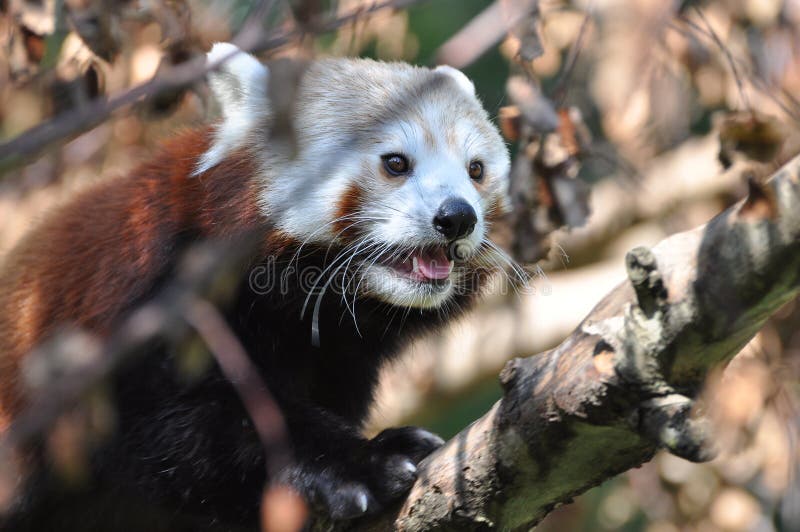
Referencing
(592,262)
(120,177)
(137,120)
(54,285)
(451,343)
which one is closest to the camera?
(54,285)

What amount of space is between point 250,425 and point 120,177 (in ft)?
3.83

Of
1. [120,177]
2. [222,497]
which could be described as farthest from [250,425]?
[120,177]

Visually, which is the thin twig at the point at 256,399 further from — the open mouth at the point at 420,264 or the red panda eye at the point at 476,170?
the red panda eye at the point at 476,170

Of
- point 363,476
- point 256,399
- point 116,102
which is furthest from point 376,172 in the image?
point 116,102

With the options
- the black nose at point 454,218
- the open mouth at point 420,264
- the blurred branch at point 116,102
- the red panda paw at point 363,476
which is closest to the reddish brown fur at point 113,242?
the open mouth at point 420,264

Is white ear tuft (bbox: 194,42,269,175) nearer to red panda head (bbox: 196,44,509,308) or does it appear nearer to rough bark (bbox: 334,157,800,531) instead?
red panda head (bbox: 196,44,509,308)

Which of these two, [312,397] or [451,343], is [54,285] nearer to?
[312,397]

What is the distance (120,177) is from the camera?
12.1 feet

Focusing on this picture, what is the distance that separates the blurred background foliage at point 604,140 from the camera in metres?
2.79

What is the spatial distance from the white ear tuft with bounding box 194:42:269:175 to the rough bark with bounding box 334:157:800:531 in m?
1.36

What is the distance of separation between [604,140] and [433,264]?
4.59 ft

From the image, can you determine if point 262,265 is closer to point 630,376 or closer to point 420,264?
point 420,264

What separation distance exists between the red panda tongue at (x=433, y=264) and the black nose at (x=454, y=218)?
0.44 feet

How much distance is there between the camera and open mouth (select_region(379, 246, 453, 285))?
3285mm
